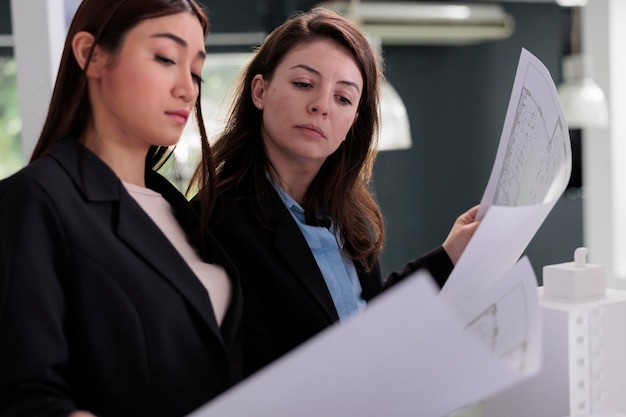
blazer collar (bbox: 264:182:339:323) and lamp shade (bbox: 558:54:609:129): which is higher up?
lamp shade (bbox: 558:54:609:129)

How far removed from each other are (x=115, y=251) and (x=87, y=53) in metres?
0.22

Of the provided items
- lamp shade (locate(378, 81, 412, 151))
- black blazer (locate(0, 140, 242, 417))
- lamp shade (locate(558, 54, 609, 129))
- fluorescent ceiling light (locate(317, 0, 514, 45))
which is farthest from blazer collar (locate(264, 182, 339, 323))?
fluorescent ceiling light (locate(317, 0, 514, 45))

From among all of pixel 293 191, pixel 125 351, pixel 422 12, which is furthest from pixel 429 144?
pixel 125 351

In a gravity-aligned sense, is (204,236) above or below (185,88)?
below

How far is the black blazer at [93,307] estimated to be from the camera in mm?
758

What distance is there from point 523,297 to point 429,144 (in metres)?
5.93

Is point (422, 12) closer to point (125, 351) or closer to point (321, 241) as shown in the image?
point (321, 241)

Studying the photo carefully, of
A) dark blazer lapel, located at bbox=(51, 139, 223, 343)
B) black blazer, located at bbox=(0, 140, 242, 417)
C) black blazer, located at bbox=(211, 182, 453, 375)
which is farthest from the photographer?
black blazer, located at bbox=(211, 182, 453, 375)

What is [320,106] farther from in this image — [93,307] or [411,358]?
[411,358]

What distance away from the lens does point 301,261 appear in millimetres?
1165

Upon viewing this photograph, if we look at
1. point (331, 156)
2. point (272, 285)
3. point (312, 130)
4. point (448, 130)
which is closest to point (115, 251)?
point (272, 285)

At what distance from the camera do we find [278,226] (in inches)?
46.8

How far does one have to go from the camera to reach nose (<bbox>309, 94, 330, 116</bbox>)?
1.19 meters

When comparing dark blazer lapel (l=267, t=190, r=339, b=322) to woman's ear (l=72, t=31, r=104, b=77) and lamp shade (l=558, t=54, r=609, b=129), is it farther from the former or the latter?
lamp shade (l=558, t=54, r=609, b=129)
